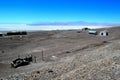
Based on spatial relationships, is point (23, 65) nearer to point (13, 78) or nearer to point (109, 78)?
point (13, 78)

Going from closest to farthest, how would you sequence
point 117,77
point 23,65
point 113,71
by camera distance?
point 117,77 → point 113,71 → point 23,65

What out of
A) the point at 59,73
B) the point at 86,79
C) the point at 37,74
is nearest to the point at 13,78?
the point at 37,74

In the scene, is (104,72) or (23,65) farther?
(23,65)

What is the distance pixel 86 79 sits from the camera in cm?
1329

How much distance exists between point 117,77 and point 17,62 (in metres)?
15.7

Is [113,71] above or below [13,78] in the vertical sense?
above

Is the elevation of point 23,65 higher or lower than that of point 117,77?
lower

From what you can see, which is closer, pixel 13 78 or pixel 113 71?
pixel 113 71

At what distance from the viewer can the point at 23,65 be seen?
25.8 m

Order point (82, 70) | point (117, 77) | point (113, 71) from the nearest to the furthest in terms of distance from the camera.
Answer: point (117, 77) → point (113, 71) → point (82, 70)

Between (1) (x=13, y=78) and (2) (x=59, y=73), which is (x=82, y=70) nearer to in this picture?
(2) (x=59, y=73)

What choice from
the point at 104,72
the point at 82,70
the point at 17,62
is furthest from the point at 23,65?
the point at 104,72

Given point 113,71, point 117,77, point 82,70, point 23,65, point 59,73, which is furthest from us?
point 23,65

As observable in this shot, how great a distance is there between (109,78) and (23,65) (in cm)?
1504
